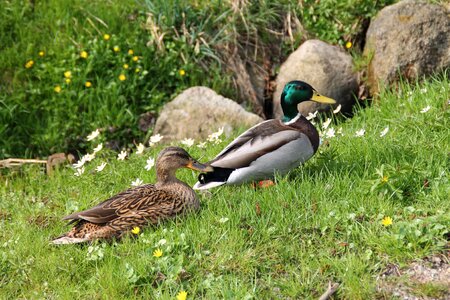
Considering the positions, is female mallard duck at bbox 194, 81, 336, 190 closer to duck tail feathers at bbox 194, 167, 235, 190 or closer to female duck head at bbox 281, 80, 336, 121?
duck tail feathers at bbox 194, 167, 235, 190

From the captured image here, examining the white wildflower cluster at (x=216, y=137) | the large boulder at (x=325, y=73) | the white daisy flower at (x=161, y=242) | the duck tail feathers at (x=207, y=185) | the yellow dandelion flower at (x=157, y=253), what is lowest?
the large boulder at (x=325, y=73)

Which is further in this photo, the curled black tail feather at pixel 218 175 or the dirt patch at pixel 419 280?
the curled black tail feather at pixel 218 175

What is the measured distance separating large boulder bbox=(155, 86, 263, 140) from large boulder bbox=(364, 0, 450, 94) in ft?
4.82

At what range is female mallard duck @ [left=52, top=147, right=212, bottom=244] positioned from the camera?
5.25 meters

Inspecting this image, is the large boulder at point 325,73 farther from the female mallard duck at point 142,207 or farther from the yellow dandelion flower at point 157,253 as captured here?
the yellow dandelion flower at point 157,253

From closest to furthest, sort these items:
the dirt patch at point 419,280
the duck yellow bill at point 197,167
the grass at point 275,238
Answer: the dirt patch at point 419,280 < the grass at point 275,238 < the duck yellow bill at point 197,167

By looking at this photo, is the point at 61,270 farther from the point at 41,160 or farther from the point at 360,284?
the point at 41,160

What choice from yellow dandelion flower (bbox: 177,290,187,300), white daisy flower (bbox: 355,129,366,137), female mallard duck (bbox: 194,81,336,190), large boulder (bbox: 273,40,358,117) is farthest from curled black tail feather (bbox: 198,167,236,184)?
large boulder (bbox: 273,40,358,117)

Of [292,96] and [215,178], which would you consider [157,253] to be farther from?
[292,96]

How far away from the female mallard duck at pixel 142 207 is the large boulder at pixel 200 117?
101 inches

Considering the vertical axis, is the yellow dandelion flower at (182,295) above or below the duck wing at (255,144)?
below

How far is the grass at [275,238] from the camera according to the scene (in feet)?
15.4

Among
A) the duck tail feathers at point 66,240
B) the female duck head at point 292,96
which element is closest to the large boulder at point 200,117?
the female duck head at point 292,96

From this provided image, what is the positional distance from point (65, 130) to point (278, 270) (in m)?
4.28
